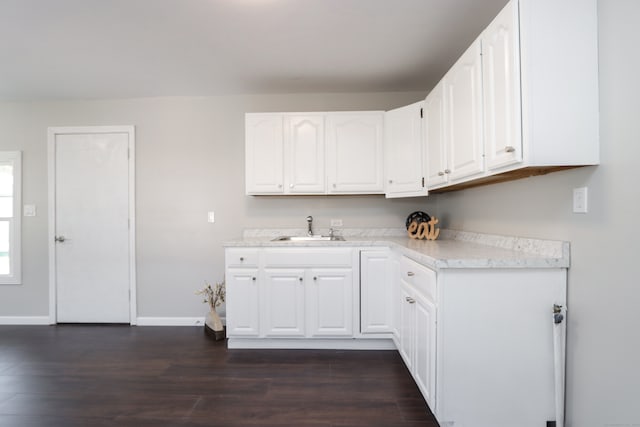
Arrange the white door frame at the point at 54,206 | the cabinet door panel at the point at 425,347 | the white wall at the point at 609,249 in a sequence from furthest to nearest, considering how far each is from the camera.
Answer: the white door frame at the point at 54,206 < the cabinet door panel at the point at 425,347 < the white wall at the point at 609,249

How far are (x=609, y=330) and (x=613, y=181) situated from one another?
61 centimetres

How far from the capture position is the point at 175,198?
333cm

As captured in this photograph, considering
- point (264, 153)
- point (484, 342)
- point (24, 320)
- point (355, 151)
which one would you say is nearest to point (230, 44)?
point (264, 153)

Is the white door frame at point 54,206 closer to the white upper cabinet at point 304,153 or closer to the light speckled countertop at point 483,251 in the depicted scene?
the light speckled countertop at point 483,251

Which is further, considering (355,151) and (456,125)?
(355,151)

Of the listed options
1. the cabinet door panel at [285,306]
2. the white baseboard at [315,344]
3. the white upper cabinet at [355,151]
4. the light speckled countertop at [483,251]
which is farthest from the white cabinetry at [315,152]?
the white baseboard at [315,344]

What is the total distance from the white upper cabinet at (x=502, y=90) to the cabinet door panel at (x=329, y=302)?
4.68 feet

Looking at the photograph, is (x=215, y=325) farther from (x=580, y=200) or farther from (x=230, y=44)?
(x=580, y=200)

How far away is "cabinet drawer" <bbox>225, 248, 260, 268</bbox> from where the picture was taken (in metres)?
2.61

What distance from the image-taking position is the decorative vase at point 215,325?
2.87 meters

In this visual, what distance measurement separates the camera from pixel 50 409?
187cm

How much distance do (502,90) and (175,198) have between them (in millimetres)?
3030

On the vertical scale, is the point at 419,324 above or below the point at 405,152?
below

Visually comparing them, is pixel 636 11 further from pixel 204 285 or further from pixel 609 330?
pixel 204 285
